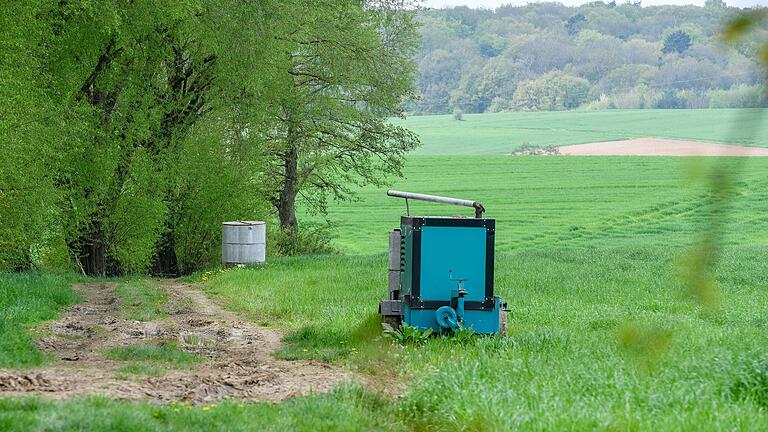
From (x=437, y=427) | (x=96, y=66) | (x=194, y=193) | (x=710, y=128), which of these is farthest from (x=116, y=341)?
(x=194, y=193)

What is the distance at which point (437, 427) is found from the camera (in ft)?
23.9

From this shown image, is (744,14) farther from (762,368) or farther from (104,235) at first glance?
(104,235)

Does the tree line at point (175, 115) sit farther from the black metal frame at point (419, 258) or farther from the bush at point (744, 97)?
the bush at point (744, 97)

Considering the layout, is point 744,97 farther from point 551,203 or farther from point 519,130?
point 519,130

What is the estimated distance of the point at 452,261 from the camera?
1138 centimetres

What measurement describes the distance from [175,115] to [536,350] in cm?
1916

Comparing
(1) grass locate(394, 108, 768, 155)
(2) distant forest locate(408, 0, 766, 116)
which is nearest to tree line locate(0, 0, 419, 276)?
(2) distant forest locate(408, 0, 766, 116)

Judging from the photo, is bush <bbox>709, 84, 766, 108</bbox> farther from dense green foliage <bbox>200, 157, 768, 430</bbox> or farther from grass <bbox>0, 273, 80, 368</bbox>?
grass <bbox>0, 273, 80, 368</bbox>

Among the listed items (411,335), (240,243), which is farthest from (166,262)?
(411,335)

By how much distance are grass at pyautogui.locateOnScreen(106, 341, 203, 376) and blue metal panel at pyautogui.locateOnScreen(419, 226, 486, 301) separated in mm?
2660

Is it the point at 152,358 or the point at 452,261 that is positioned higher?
the point at 452,261

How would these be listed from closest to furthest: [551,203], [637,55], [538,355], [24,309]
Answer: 1. [637,55]
2. [538,355]
3. [24,309]
4. [551,203]

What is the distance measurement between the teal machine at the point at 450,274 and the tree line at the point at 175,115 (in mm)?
9335

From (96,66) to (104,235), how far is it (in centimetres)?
467
